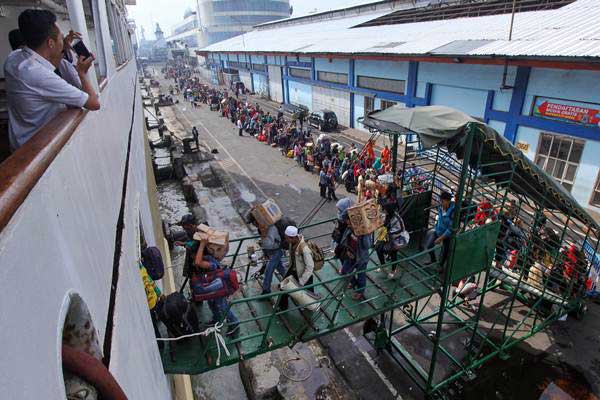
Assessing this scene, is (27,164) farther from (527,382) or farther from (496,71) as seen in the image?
(496,71)

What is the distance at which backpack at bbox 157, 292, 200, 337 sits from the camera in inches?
165

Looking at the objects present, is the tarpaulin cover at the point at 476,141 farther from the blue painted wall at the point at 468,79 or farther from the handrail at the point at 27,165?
the blue painted wall at the point at 468,79

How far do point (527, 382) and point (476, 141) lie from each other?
4.81 m

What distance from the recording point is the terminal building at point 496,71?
1114 centimetres

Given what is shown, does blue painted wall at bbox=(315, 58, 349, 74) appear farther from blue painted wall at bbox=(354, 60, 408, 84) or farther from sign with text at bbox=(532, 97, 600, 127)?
sign with text at bbox=(532, 97, 600, 127)

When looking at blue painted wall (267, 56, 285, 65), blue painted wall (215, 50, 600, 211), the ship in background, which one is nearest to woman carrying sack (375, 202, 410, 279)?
the ship in background

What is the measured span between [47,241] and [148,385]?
2.09m

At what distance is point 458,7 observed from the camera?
21938 mm

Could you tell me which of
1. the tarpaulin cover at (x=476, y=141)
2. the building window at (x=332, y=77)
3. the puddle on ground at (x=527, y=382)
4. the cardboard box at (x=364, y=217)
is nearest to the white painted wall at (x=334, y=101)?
the building window at (x=332, y=77)

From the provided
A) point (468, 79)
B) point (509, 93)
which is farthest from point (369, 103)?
point (509, 93)

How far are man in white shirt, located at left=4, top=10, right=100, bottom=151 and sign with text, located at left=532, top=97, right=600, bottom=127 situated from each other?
13.3 metres

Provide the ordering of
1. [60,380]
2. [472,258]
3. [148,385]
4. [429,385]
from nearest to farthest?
[60,380] < [148,385] < [472,258] < [429,385]

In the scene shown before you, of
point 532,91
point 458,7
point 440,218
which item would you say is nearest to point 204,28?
point 458,7

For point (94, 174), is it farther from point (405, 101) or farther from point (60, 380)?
point (405, 101)
